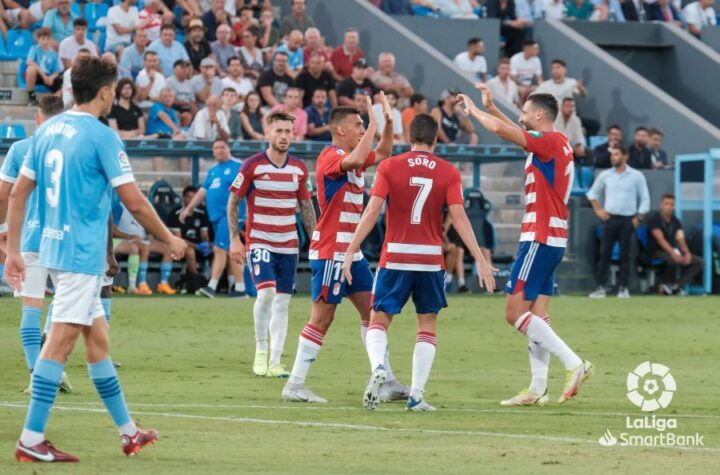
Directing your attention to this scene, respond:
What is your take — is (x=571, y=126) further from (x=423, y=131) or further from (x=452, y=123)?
(x=423, y=131)

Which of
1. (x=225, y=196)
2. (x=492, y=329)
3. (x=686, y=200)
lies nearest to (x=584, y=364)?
(x=492, y=329)

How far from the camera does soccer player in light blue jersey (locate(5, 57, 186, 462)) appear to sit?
8.55 meters

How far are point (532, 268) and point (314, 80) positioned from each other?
612 inches

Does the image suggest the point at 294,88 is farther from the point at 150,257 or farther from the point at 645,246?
the point at 645,246

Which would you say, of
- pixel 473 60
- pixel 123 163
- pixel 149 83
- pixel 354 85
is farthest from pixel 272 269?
pixel 473 60

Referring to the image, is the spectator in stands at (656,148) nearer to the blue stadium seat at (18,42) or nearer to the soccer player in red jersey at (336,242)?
the blue stadium seat at (18,42)

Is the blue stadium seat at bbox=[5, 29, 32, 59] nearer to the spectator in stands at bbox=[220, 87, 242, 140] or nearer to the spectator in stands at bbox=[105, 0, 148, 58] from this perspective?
the spectator in stands at bbox=[105, 0, 148, 58]

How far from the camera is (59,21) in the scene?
26.5 meters

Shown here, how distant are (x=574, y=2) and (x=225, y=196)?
42.4 feet

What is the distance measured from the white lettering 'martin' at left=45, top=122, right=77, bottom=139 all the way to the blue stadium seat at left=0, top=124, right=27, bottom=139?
15619mm

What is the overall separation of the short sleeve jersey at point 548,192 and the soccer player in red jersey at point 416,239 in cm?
89

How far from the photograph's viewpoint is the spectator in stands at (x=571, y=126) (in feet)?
93.1

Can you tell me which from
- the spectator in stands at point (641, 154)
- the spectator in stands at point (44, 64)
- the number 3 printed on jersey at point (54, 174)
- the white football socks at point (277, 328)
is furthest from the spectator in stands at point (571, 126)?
the number 3 printed on jersey at point (54, 174)

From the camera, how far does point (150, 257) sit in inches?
952
